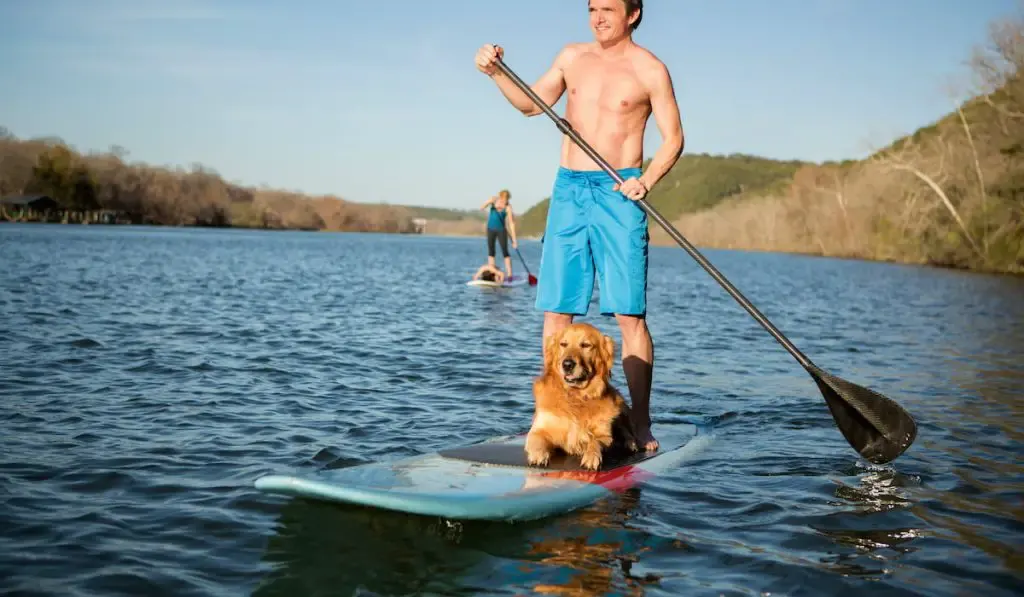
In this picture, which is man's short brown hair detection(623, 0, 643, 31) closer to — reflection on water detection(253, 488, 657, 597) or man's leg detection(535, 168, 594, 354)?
man's leg detection(535, 168, 594, 354)

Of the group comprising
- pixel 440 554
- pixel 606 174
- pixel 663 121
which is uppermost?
pixel 663 121

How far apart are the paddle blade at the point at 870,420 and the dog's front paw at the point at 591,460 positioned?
6.41 feet

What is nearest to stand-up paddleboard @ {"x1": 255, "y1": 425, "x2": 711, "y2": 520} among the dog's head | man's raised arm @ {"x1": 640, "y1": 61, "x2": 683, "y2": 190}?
the dog's head

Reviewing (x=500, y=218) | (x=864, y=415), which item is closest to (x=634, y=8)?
(x=864, y=415)

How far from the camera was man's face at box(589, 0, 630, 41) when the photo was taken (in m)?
6.47

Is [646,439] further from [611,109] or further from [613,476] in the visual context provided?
[611,109]

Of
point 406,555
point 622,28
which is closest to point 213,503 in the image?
point 406,555

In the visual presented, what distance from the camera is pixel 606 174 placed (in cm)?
654

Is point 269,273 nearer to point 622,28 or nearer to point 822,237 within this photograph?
point 622,28

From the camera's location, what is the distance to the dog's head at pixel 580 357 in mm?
5852

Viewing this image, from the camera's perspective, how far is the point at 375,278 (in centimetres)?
3447

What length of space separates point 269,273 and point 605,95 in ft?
94.4

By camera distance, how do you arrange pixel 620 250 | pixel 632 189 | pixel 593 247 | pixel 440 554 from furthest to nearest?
pixel 593 247 → pixel 620 250 → pixel 632 189 → pixel 440 554

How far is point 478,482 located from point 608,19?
330 cm
